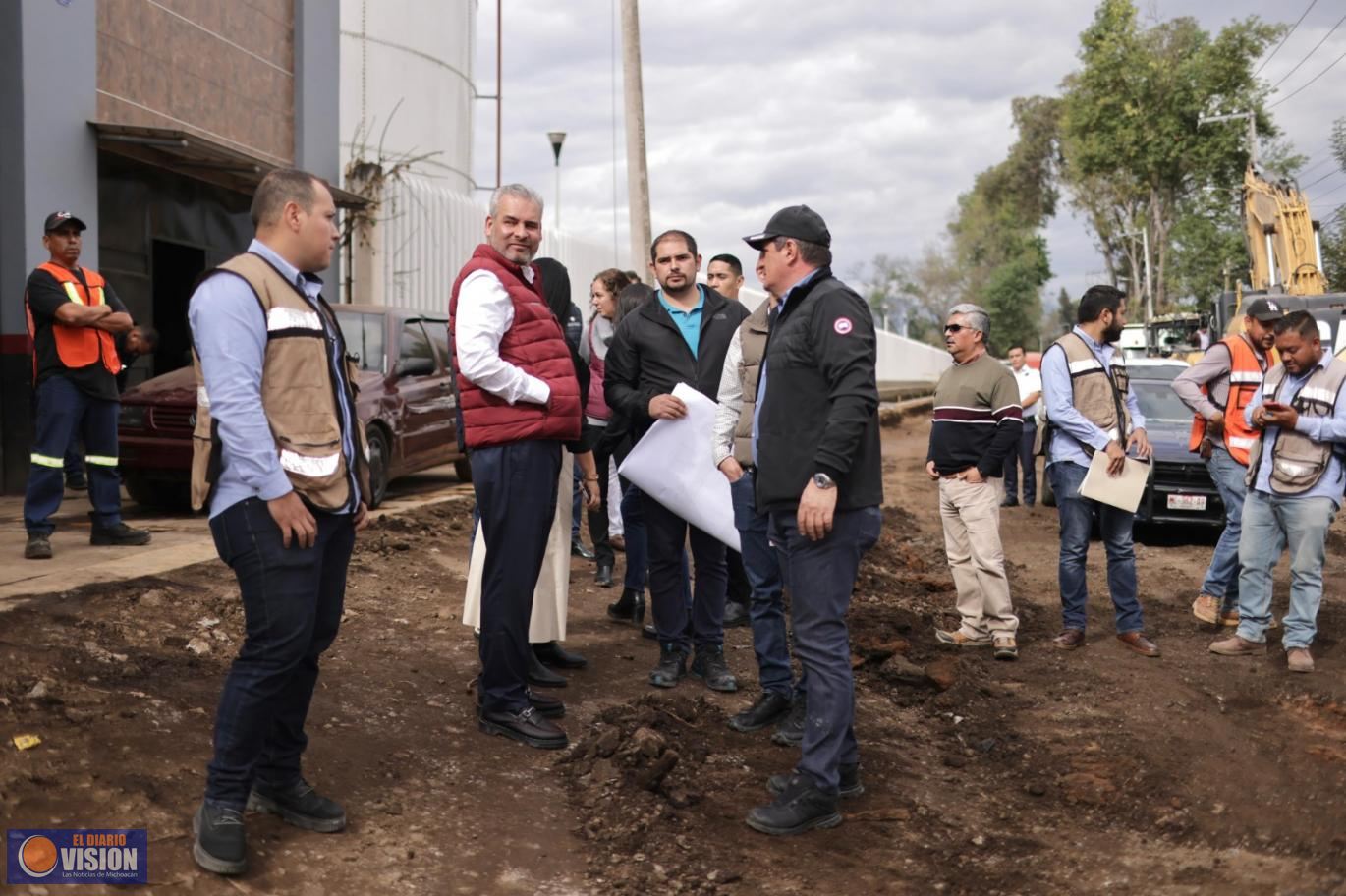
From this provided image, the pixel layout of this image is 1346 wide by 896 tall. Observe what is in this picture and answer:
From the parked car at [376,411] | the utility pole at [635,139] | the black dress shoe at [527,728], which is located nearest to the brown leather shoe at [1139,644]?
the black dress shoe at [527,728]

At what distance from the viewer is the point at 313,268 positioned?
406 centimetres

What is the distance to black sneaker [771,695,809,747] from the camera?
17.8 feet

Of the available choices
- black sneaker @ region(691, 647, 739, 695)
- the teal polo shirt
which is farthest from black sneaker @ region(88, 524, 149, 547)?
the teal polo shirt

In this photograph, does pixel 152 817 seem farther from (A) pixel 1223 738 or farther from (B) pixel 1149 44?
(B) pixel 1149 44

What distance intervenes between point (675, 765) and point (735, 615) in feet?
9.33

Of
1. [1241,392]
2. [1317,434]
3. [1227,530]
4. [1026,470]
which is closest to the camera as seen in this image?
[1317,434]

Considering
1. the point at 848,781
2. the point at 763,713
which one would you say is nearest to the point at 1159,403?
the point at 763,713

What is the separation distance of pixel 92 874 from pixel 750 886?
6.47ft

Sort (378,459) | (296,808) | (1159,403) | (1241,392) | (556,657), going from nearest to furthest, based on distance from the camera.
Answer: (296,808), (556,657), (1241,392), (378,459), (1159,403)

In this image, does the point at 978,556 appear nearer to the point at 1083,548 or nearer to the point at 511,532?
the point at 1083,548

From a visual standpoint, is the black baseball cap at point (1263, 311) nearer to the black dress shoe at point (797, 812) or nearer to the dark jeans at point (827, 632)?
the dark jeans at point (827, 632)

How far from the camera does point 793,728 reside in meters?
5.48

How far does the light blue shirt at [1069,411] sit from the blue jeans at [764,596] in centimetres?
250

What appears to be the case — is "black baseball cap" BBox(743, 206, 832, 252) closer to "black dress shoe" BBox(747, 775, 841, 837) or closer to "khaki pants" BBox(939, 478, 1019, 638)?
"black dress shoe" BBox(747, 775, 841, 837)
